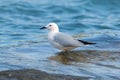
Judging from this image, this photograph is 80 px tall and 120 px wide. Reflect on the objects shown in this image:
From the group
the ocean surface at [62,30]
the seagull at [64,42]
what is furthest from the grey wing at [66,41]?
the ocean surface at [62,30]

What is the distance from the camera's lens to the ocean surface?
7086 millimetres

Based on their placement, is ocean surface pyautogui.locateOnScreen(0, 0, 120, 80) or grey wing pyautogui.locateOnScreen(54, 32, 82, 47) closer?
ocean surface pyautogui.locateOnScreen(0, 0, 120, 80)

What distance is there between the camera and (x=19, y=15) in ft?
49.5

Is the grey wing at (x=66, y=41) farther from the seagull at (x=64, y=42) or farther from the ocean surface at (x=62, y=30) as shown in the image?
the ocean surface at (x=62, y=30)

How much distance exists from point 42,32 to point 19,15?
331 centimetres

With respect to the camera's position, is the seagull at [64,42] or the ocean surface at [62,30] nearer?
the ocean surface at [62,30]

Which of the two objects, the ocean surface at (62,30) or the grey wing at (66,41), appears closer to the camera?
the ocean surface at (62,30)

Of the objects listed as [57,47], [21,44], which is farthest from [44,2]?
[57,47]

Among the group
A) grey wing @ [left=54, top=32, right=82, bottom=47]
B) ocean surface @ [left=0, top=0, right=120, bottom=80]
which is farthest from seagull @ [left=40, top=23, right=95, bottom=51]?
ocean surface @ [left=0, top=0, right=120, bottom=80]

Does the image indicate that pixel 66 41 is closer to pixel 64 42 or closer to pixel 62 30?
pixel 64 42

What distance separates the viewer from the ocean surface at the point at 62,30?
7.09 meters

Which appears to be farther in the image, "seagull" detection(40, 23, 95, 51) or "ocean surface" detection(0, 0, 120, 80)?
"seagull" detection(40, 23, 95, 51)

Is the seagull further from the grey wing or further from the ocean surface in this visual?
the ocean surface

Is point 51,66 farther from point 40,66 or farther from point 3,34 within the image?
point 3,34
